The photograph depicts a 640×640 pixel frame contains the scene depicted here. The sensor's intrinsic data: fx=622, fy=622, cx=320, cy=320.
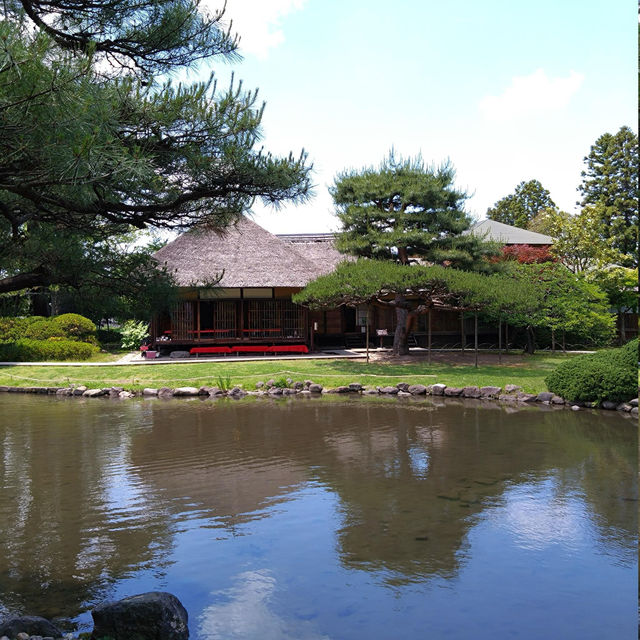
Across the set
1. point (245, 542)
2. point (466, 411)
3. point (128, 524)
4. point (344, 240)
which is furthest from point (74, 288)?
point (344, 240)

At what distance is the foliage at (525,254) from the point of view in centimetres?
2330

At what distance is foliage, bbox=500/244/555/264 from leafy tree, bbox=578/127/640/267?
42.3 ft

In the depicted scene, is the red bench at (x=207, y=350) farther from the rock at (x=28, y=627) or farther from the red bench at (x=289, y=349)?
the rock at (x=28, y=627)

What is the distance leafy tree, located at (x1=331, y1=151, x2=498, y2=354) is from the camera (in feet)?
61.6

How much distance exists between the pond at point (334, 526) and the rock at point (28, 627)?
1.19 feet

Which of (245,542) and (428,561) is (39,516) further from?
(428,561)

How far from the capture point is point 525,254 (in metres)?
23.4

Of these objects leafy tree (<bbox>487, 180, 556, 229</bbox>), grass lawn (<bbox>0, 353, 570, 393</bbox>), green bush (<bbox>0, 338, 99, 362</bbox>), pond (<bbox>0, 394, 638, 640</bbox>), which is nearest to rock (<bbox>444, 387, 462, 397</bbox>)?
grass lawn (<bbox>0, 353, 570, 393</bbox>)

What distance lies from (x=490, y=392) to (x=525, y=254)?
1055 centimetres

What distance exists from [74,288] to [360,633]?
425cm

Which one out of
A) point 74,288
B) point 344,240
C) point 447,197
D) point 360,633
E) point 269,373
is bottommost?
point 360,633

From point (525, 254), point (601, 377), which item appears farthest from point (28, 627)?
point (525, 254)

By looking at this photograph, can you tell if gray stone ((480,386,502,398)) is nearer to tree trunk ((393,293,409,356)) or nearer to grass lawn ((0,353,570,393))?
grass lawn ((0,353,570,393))

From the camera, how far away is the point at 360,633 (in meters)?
4.46
